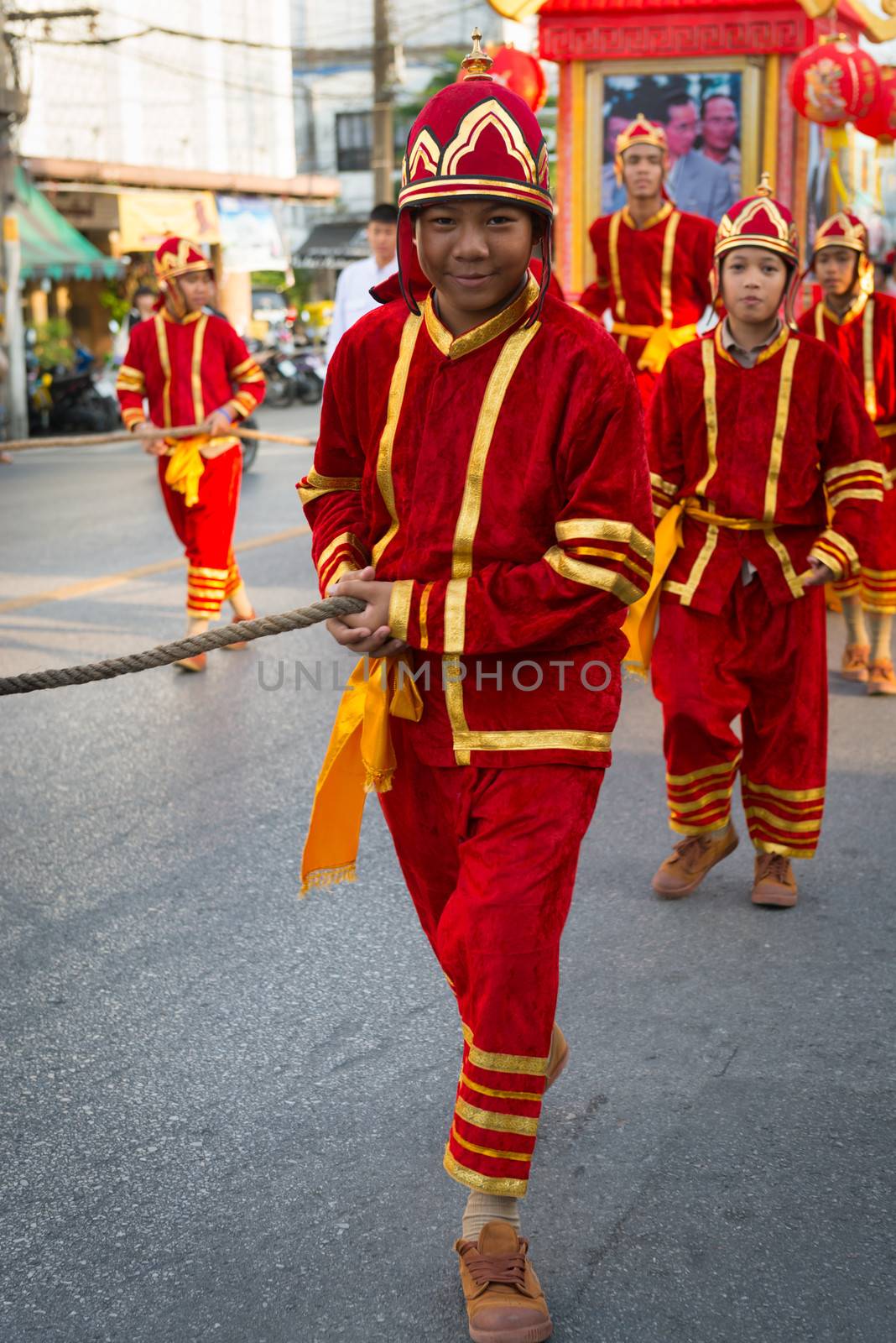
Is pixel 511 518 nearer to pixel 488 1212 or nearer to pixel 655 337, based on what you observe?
pixel 488 1212

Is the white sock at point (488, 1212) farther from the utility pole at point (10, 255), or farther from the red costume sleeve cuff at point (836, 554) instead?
the utility pole at point (10, 255)

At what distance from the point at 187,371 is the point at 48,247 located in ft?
50.1

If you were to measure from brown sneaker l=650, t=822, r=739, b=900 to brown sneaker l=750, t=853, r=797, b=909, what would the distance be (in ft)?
0.43

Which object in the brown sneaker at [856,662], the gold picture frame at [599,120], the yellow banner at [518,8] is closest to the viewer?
the brown sneaker at [856,662]

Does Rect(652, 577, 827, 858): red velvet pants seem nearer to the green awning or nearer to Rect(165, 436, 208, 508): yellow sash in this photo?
Rect(165, 436, 208, 508): yellow sash

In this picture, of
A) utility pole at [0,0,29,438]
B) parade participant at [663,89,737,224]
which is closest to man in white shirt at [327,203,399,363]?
parade participant at [663,89,737,224]

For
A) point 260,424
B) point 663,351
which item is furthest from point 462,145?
point 260,424

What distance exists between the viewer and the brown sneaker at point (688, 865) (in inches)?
181

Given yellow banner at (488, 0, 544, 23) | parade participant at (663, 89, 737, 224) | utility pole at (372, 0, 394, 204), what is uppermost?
utility pole at (372, 0, 394, 204)

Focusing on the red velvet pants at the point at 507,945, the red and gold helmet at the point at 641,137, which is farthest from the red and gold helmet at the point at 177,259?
the red velvet pants at the point at 507,945

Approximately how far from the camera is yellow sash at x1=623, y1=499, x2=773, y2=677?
14.6 feet

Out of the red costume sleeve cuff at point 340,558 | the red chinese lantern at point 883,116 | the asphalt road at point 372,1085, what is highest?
the red chinese lantern at point 883,116

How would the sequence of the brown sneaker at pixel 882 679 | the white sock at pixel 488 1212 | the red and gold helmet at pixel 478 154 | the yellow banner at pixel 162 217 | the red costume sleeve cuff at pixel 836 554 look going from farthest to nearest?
1. the yellow banner at pixel 162 217
2. the brown sneaker at pixel 882 679
3. the red costume sleeve cuff at pixel 836 554
4. the white sock at pixel 488 1212
5. the red and gold helmet at pixel 478 154

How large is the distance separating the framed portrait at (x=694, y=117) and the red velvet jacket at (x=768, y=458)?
7.55 m
